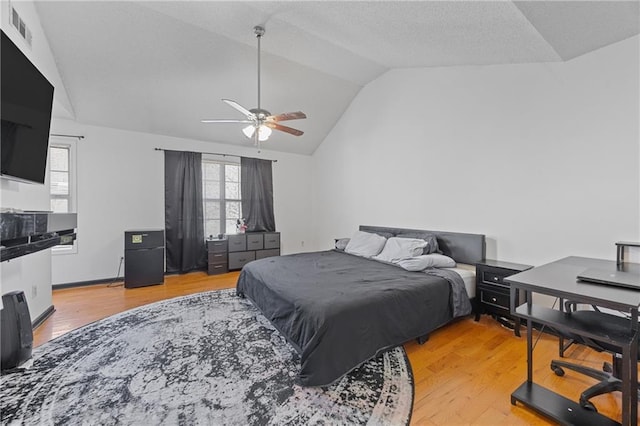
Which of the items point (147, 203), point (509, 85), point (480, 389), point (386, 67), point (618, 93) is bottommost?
point (480, 389)

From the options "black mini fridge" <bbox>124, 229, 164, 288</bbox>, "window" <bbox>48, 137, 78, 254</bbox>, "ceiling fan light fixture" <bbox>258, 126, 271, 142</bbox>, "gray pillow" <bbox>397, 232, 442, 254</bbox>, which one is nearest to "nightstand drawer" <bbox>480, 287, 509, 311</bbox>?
"gray pillow" <bbox>397, 232, 442, 254</bbox>

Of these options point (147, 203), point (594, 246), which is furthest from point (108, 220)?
point (594, 246)

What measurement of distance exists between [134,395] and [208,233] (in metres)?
3.98

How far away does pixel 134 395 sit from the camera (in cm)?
189

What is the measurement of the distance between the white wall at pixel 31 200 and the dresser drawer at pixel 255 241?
294 centimetres

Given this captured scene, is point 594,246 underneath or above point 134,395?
above

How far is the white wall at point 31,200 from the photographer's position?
7.96 ft

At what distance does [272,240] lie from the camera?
5.96 metres

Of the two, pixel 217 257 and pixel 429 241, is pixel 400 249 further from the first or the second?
pixel 217 257

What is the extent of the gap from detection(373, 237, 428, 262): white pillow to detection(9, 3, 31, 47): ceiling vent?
4394mm

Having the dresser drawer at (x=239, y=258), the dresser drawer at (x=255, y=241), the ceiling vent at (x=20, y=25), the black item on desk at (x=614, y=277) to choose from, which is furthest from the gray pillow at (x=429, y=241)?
the ceiling vent at (x=20, y=25)

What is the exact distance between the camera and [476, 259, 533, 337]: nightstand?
2898 mm

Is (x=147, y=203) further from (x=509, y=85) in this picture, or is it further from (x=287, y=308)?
(x=509, y=85)

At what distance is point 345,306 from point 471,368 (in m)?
1.16
